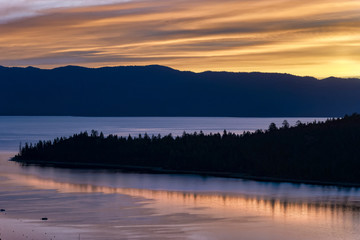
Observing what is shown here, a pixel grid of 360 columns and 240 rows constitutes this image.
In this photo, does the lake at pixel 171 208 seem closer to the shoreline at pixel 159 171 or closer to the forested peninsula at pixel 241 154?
the shoreline at pixel 159 171

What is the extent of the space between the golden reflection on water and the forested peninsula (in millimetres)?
32727

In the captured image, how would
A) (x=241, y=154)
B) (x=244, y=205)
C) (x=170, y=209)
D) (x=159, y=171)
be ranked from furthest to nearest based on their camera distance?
(x=241, y=154) → (x=159, y=171) → (x=244, y=205) → (x=170, y=209)

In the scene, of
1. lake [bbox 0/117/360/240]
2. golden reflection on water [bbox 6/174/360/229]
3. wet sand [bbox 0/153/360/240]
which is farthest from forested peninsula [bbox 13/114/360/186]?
golden reflection on water [bbox 6/174/360/229]

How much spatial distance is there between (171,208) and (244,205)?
1133 centimetres

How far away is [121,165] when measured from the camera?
17038cm

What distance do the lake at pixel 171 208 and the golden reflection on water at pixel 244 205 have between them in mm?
124

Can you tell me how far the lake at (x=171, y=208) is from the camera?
239 feet

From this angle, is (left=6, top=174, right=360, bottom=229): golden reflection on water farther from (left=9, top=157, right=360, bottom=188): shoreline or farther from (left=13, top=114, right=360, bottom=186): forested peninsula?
(left=13, top=114, right=360, bottom=186): forested peninsula

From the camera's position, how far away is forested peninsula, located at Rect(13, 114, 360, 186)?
13962cm

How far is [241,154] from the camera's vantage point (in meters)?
159

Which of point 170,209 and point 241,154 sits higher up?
point 241,154

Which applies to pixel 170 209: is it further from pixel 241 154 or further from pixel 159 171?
pixel 241 154

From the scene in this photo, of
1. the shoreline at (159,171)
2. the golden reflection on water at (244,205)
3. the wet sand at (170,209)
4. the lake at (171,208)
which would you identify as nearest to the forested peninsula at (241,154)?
the shoreline at (159,171)

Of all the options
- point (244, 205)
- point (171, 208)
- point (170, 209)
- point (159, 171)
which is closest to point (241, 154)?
point (159, 171)
